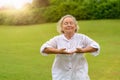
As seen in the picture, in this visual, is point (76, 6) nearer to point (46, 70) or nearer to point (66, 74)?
point (46, 70)

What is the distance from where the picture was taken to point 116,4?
28031mm

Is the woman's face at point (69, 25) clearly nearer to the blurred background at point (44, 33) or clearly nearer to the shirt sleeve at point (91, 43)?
the shirt sleeve at point (91, 43)

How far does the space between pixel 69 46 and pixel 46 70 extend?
603 centimetres


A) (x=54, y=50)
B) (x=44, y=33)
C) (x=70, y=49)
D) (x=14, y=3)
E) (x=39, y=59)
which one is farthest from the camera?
(x=14, y=3)

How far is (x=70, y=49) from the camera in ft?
16.5

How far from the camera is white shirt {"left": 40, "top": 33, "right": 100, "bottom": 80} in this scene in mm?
5074

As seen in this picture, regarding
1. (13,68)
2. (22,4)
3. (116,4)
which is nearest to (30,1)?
(22,4)

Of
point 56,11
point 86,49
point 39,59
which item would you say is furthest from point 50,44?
point 56,11

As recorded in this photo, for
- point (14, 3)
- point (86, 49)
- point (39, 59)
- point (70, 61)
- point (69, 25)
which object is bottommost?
point (39, 59)

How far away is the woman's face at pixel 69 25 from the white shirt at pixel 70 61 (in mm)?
103

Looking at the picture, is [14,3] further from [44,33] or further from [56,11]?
[44,33]

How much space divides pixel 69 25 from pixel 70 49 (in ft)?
0.95

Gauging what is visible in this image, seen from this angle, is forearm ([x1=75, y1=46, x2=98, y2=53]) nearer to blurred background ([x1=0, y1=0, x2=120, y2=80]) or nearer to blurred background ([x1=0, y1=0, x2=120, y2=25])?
blurred background ([x1=0, y1=0, x2=120, y2=80])

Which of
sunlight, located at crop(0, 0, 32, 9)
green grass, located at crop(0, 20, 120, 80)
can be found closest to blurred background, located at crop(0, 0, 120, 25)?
sunlight, located at crop(0, 0, 32, 9)
